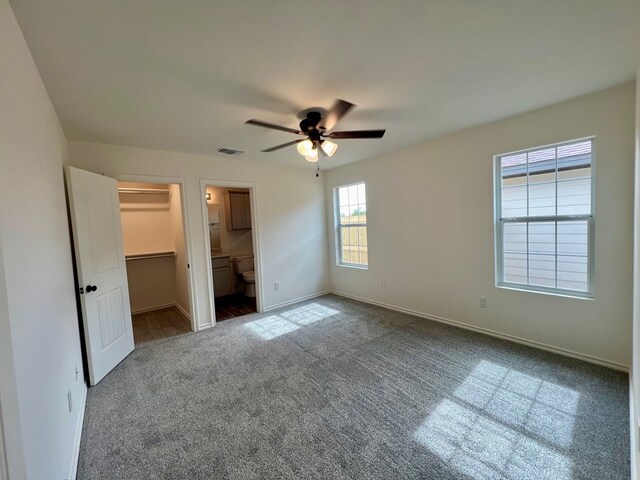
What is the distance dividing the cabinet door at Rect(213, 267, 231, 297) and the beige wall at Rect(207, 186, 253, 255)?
505 millimetres

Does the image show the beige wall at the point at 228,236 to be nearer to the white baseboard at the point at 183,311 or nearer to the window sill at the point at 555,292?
the white baseboard at the point at 183,311

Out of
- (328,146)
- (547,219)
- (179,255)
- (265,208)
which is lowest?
(179,255)

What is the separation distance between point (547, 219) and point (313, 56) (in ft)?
8.96

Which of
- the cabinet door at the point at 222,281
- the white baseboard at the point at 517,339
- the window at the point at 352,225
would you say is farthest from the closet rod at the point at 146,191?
the white baseboard at the point at 517,339

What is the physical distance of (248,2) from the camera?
1.28 metres

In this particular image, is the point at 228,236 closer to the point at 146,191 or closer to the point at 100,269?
the point at 146,191

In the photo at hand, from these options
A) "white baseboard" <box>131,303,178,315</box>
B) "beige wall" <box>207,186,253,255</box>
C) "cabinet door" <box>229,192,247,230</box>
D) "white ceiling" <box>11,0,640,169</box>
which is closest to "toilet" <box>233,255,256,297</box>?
"beige wall" <box>207,186,253,255</box>

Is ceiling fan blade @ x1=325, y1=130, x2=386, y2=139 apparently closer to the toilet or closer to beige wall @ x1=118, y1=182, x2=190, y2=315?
beige wall @ x1=118, y1=182, x2=190, y2=315

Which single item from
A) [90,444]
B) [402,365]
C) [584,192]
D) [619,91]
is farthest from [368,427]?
[619,91]

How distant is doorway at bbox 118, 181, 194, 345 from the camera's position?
437 centimetres

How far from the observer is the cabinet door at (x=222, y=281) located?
5.34m

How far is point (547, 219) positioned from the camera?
2734 millimetres

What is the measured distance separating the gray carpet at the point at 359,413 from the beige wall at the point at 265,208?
142 centimetres

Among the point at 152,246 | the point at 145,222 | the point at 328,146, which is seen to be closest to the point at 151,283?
the point at 152,246
